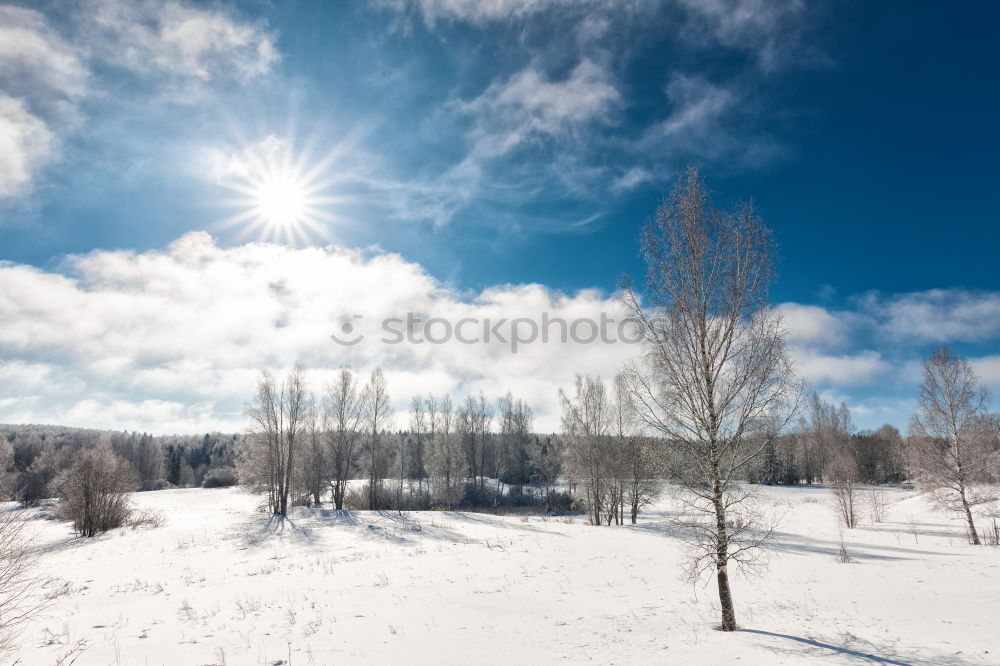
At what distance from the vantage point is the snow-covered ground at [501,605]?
28.7 ft

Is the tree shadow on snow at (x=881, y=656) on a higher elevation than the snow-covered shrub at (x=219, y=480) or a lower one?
higher

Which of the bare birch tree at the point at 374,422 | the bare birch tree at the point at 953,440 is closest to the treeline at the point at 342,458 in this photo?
the bare birch tree at the point at 374,422

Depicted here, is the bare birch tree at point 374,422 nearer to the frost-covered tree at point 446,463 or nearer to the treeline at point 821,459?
the frost-covered tree at point 446,463

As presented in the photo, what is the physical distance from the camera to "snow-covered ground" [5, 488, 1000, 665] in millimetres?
8750

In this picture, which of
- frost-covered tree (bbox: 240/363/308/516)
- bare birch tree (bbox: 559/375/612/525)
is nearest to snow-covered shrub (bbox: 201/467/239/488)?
frost-covered tree (bbox: 240/363/308/516)

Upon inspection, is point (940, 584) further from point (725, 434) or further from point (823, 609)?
point (725, 434)

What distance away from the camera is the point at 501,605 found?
12.1m

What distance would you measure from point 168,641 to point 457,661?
6.54 m

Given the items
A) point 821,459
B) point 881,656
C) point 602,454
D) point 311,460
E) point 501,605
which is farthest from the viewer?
point 821,459

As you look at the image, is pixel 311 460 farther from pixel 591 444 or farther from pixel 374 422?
pixel 591 444

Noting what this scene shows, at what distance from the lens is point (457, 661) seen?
8.23m

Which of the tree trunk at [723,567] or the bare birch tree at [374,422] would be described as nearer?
the tree trunk at [723,567]

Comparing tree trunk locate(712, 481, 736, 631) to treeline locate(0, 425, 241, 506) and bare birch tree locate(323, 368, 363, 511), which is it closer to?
bare birch tree locate(323, 368, 363, 511)

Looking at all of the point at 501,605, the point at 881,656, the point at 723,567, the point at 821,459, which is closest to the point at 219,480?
the point at 501,605
